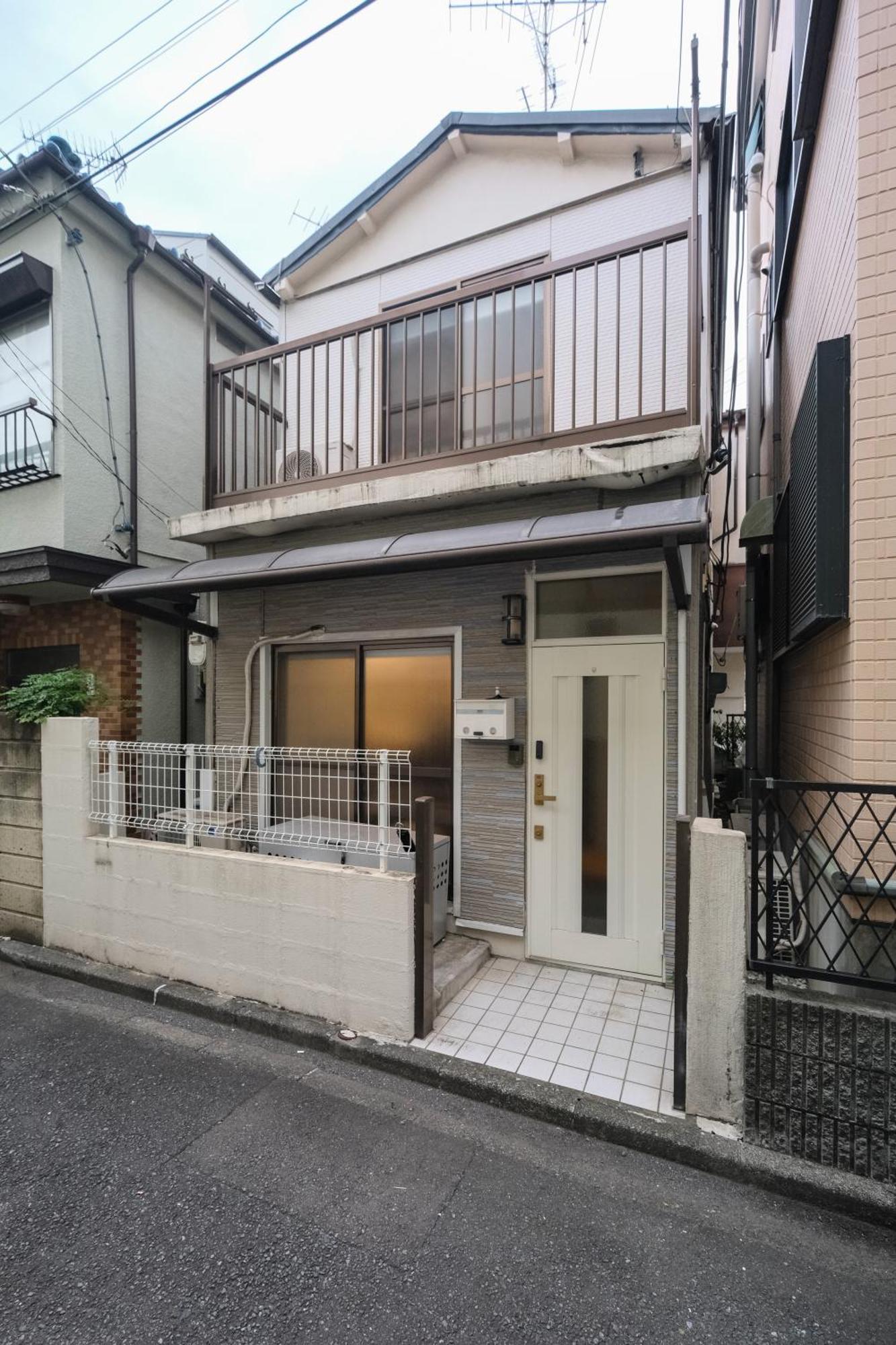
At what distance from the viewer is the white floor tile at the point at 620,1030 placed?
327cm

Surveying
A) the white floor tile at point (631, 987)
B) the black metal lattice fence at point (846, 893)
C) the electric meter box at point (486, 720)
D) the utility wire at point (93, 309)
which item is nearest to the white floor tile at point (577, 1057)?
the white floor tile at point (631, 987)

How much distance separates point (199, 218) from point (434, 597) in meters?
6.98

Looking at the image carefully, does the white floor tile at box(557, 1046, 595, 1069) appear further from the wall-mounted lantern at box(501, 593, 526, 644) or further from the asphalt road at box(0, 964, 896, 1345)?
the wall-mounted lantern at box(501, 593, 526, 644)

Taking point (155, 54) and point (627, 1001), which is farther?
point (155, 54)

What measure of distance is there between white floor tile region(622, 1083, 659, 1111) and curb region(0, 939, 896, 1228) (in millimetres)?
60

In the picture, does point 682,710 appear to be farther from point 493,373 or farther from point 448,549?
point 493,373

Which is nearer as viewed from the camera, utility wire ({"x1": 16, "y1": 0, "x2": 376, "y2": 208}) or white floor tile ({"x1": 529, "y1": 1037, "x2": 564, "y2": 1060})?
white floor tile ({"x1": 529, "y1": 1037, "x2": 564, "y2": 1060})

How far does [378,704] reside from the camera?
489cm

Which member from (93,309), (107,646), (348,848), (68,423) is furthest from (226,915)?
(93,309)

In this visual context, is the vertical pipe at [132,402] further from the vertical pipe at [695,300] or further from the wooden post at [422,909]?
the vertical pipe at [695,300]

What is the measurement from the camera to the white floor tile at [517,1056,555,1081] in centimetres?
296

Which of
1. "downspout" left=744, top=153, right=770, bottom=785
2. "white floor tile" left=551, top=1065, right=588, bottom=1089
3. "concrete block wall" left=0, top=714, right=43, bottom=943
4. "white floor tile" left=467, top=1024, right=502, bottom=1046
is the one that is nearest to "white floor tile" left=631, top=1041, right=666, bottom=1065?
"white floor tile" left=551, top=1065, right=588, bottom=1089

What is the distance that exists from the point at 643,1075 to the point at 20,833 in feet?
15.8

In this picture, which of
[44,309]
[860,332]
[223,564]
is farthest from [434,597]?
[44,309]
